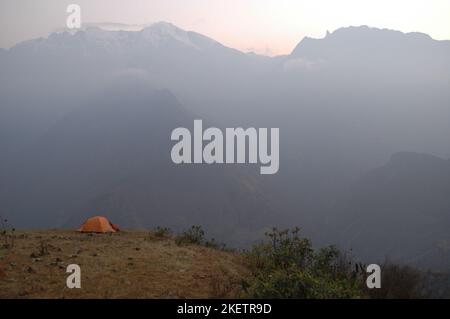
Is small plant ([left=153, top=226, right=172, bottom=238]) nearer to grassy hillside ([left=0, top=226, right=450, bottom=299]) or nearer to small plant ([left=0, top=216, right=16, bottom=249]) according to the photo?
grassy hillside ([left=0, top=226, right=450, bottom=299])

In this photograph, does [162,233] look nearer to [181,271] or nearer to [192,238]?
[192,238]

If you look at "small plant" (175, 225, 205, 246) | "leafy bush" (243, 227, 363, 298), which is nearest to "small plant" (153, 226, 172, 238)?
"small plant" (175, 225, 205, 246)

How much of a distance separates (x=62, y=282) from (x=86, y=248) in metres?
3.33

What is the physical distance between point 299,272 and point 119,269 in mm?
4317

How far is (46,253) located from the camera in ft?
37.7

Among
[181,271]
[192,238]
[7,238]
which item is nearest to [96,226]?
[7,238]

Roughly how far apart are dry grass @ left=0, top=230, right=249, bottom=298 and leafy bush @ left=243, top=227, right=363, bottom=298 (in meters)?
0.57

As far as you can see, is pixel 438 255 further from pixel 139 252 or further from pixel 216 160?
pixel 139 252

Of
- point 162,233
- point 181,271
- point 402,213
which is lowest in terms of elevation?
point 402,213

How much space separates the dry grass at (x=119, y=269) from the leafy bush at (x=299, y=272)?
1.87 ft

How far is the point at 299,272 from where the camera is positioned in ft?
30.2

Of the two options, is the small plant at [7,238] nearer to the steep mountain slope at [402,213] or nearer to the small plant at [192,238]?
the small plant at [192,238]

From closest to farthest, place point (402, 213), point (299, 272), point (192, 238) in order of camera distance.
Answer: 1. point (299, 272)
2. point (192, 238)
3. point (402, 213)

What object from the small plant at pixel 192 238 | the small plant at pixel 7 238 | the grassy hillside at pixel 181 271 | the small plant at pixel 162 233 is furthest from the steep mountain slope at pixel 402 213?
the small plant at pixel 7 238
